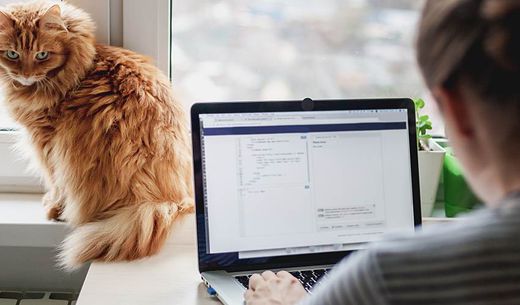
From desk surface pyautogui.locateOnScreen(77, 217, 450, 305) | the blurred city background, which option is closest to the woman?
desk surface pyautogui.locateOnScreen(77, 217, 450, 305)

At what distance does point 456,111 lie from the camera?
0.57m

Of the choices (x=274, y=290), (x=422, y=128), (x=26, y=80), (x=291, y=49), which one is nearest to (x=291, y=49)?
(x=291, y=49)

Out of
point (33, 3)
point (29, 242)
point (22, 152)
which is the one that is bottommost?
point (29, 242)

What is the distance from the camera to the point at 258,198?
46.5 inches

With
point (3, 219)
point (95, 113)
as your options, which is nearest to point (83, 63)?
point (95, 113)

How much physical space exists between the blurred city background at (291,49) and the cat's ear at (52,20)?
29 cm

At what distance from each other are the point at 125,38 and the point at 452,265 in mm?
1118

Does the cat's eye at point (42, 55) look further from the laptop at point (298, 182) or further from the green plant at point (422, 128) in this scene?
the green plant at point (422, 128)

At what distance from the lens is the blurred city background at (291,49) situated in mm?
1555

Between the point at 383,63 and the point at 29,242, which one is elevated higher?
the point at 383,63

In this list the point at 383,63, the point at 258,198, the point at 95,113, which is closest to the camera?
the point at 258,198

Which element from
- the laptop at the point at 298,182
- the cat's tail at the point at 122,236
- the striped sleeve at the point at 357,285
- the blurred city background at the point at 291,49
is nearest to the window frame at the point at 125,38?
the blurred city background at the point at 291,49

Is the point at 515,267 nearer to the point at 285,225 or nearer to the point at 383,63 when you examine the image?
the point at 285,225

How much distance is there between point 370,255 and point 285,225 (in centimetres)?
63
